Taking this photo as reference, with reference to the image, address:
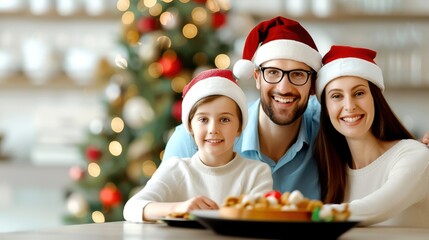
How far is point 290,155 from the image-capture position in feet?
7.87

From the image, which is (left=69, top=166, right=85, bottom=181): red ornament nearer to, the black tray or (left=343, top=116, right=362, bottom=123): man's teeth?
(left=343, top=116, right=362, bottom=123): man's teeth

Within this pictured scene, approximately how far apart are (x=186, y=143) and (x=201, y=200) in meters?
0.73

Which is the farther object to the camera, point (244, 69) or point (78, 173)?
point (78, 173)

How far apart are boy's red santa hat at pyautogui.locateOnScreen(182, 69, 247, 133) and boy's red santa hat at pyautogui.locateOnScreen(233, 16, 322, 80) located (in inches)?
11.4

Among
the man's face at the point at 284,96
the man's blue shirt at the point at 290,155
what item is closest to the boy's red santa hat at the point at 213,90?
the man's face at the point at 284,96

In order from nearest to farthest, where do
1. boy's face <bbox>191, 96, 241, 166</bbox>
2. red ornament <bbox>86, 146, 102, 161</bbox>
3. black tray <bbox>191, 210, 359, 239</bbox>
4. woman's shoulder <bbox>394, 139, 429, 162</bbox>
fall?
black tray <bbox>191, 210, 359, 239</bbox> < boy's face <bbox>191, 96, 241, 166</bbox> < woman's shoulder <bbox>394, 139, 429, 162</bbox> < red ornament <bbox>86, 146, 102, 161</bbox>

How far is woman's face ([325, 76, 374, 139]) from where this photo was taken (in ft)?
7.03

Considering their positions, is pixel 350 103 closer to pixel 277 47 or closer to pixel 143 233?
pixel 277 47

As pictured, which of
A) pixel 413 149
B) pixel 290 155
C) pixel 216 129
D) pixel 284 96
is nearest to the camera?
pixel 216 129

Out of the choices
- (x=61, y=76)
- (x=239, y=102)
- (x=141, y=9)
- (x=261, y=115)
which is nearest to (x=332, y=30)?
(x=141, y=9)

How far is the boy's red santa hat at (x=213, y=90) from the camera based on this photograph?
1.99 metres

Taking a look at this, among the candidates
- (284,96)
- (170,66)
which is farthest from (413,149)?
(170,66)

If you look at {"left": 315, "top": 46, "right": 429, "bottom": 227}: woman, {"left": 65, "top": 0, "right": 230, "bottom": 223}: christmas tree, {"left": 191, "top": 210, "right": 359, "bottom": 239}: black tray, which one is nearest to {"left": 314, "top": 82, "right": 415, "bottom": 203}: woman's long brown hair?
{"left": 315, "top": 46, "right": 429, "bottom": 227}: woman

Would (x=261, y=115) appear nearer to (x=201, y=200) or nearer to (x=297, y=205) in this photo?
(x=201, y=200)
